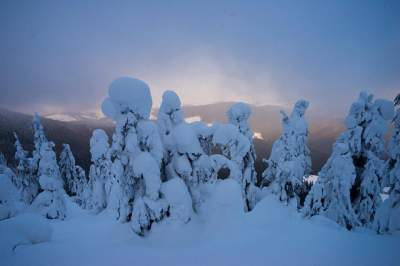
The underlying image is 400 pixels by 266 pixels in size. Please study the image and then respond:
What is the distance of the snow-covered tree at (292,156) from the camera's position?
755 inches

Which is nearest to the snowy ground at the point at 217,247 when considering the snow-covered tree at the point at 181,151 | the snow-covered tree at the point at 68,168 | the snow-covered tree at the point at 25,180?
the snow-covered tree at the point at 181,151

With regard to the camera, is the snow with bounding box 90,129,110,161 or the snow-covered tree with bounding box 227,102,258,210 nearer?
the snow-covered tree with bounding box 227,102,258,210

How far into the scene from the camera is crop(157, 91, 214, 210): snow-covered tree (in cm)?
1014

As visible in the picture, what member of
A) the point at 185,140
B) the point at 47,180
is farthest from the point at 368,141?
the point at 47,180

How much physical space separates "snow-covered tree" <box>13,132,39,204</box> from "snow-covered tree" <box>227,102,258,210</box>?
24689mm

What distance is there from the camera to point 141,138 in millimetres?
9508

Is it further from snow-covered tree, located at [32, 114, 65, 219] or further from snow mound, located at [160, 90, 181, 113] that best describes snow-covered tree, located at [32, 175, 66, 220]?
snow mound, located at [160, 90, 181, 113]

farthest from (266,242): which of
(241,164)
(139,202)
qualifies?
(241,164)

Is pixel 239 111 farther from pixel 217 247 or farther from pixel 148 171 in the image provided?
pixel 217 247

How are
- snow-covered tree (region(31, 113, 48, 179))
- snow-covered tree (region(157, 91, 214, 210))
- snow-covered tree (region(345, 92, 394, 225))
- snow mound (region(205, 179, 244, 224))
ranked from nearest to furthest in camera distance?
snow mound (region(205, 179, 244, 224)) → snow-covered tree (region(157, 91, 214, 210)) → snow-covered tree (region(345, 92, 394, 225)) → snow-covered tree (region(31, 113, 48, 179))

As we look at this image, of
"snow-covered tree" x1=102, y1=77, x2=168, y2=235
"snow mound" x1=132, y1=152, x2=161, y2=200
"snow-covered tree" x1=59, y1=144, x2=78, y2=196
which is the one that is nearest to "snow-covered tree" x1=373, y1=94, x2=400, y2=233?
"snow-covered tree" x1=102, y1=77, x2=168, y2=235

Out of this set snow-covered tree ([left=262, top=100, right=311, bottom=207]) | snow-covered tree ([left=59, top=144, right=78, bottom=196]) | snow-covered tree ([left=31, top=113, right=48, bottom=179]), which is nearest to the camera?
snow-covered tree ([left=262, top=100, right=311, bottom=207])

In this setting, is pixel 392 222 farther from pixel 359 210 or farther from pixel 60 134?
pixel 60 134

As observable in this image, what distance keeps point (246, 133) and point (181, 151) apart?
11622mm
